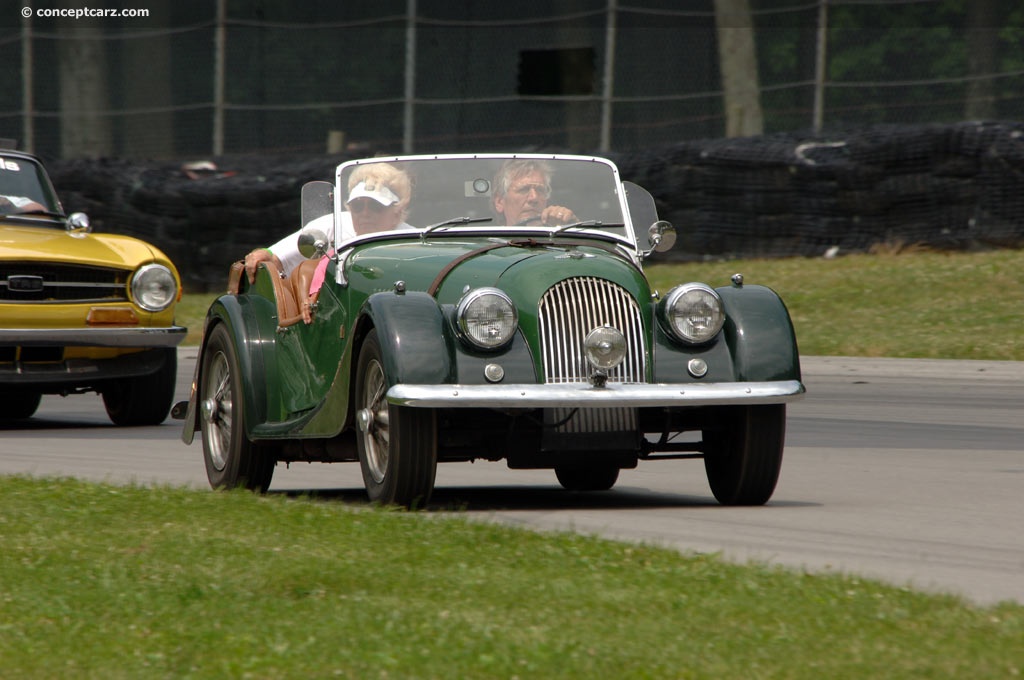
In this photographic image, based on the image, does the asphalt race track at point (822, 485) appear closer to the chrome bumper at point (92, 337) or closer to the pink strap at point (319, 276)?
the chrome bumper at point (92, 337)

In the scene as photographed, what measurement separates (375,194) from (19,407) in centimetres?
622

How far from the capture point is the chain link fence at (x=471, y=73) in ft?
71.8

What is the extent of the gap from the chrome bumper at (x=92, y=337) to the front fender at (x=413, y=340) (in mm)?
5356

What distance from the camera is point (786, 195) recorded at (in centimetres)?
2144

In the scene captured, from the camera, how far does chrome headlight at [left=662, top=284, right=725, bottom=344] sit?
25.3 ft

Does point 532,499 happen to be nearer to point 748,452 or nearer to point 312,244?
point 748,452

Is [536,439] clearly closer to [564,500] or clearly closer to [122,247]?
[564,500]

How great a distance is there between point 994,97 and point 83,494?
52.1 feet

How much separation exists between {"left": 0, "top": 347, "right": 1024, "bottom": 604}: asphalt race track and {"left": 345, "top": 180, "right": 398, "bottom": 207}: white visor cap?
1368 millimetres

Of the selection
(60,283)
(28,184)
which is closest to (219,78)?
(28,184)

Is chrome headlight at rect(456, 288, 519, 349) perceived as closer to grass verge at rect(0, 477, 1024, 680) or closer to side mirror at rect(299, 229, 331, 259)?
grass verge at rect(0, 477, 1024, 680)

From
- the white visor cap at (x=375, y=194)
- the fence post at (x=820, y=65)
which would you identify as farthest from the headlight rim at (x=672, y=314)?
the fence post at (x=820, y=65)

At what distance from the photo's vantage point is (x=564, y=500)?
8602mm

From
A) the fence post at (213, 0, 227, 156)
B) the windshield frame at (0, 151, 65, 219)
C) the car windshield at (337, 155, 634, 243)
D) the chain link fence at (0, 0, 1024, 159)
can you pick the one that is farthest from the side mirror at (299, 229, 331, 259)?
the fence post at (213, 0, 227, 156)
